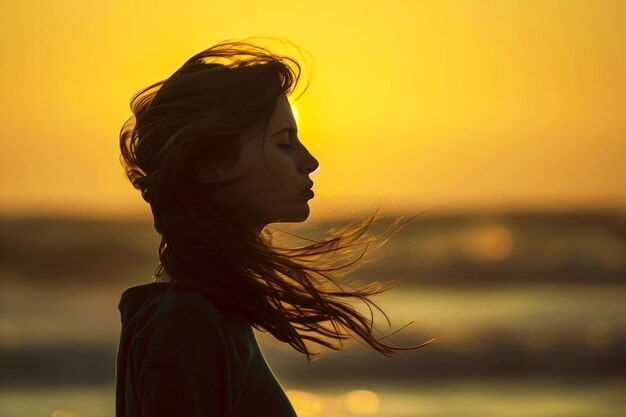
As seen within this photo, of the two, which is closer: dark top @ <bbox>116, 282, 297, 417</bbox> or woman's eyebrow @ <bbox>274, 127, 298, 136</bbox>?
dark top @ <bbox>116, 282, 297, 417</bbox>

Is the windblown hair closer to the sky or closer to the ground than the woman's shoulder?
closer to the sky

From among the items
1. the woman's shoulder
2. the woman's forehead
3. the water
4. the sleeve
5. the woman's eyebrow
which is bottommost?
the sleeve

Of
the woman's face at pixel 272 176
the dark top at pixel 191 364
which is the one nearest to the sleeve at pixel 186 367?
the dark top at pixel 191 364

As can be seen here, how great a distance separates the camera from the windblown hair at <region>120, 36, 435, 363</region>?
2627 millimetres

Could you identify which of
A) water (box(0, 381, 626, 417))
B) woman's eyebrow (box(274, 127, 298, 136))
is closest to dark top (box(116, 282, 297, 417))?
woman's eyebrow (box(274, 127, 298, 136))

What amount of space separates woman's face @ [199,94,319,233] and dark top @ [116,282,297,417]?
21 centimetres

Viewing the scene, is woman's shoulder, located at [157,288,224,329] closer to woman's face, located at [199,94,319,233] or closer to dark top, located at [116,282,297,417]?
dark top, located at [116,282,297,417]

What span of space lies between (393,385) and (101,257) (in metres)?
9.76

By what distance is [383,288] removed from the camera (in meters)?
3.18

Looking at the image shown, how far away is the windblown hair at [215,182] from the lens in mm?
2627

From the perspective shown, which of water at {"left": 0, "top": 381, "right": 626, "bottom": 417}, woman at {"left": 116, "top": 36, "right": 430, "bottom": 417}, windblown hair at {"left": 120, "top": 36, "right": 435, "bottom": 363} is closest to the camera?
woman at {"left": 116, "top": 36, "right": 430, "bottom": 417}

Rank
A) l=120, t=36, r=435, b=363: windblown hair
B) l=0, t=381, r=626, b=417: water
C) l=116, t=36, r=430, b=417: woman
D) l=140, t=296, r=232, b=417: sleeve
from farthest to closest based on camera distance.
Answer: l=0, t=381, r=626, b=417: water → l=120, t=36, r=435, b=363: windblown hair → l=116, t=36, r=430, b=417: woman → l=140, t=296, r=232, b=417: sleeve

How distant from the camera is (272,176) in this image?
268 cm

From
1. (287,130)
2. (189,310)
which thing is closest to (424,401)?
(287,130)
